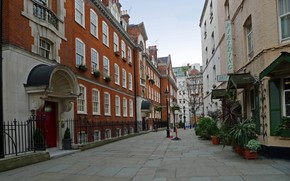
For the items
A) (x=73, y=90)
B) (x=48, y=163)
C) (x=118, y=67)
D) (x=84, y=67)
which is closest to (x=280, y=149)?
(x=48, y=163)

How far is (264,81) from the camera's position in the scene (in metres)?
11.3

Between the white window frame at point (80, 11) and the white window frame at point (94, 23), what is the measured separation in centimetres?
156

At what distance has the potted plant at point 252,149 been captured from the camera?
1062cm

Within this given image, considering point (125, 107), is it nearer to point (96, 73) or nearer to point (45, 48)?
point (96, 73)

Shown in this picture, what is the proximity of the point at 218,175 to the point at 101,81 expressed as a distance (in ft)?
54.1

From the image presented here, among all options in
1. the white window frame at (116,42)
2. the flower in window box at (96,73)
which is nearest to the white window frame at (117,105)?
the white window frame at (116,42)

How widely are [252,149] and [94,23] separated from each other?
15834 millimetres

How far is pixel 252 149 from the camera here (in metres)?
10.7

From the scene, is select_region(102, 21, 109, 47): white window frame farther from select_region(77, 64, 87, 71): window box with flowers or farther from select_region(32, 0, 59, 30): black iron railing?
select_region(32, 0, 59, 30): black iron railing

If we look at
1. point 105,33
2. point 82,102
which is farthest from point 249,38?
point 105,33

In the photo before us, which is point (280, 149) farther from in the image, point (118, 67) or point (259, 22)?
point (118, 67)

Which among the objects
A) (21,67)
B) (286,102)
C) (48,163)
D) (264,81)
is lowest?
(48,163)

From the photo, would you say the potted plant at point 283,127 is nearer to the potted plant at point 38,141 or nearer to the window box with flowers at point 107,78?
the potted plant at point 38,141

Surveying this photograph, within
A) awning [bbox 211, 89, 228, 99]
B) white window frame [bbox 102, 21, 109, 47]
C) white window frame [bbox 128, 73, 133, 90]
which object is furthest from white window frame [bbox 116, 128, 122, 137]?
awning [bbox 211, 89, 228, 99]
